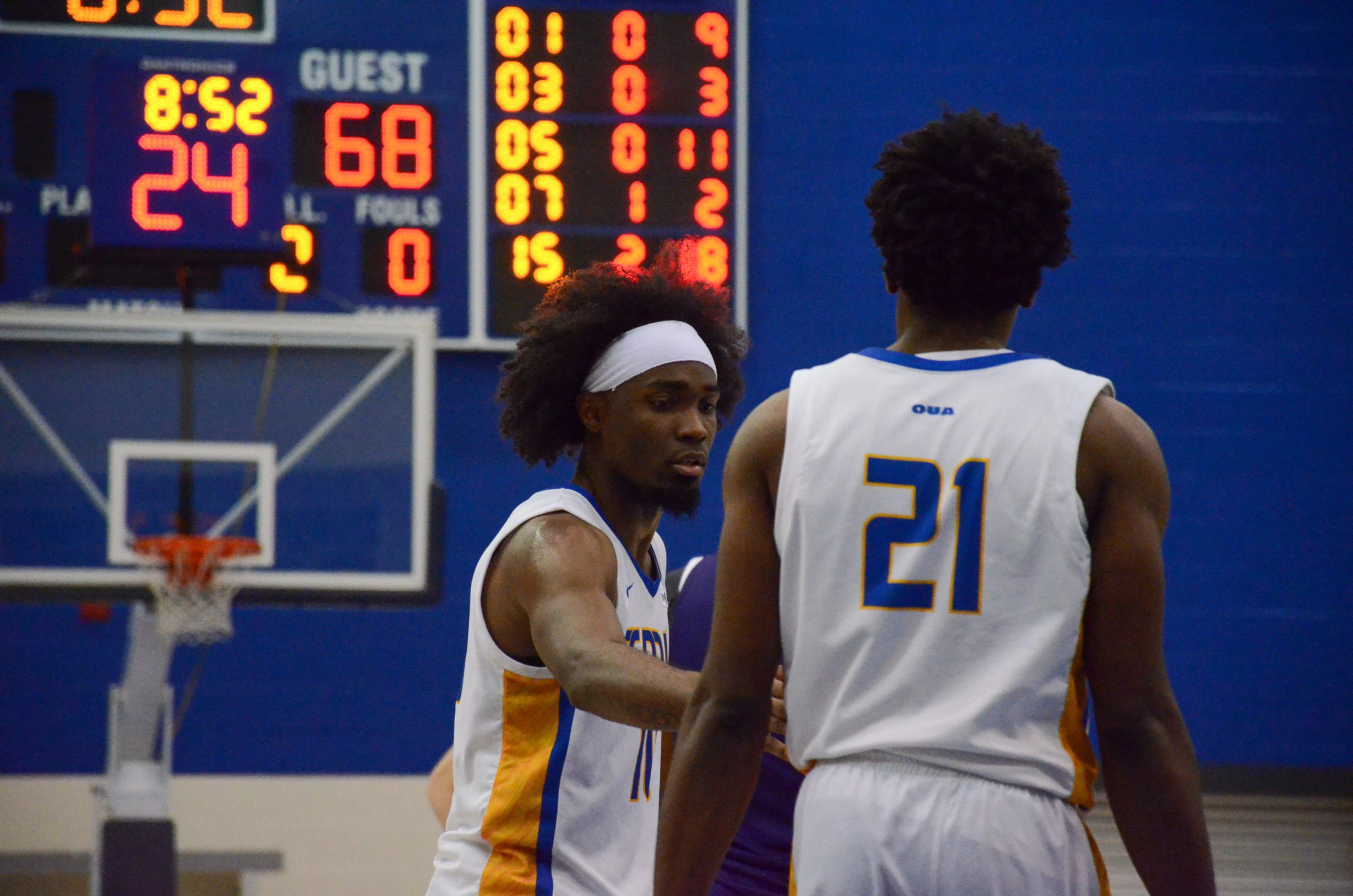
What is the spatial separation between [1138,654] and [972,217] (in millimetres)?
455

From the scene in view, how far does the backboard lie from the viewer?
181 inches

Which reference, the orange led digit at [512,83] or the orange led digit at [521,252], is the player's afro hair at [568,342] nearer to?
the orange led digit at [521,252]

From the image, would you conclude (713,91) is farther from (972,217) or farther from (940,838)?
Answer: (940,838)

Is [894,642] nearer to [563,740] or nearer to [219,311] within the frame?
[563,740]

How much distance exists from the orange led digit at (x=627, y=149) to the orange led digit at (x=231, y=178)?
3.88ft

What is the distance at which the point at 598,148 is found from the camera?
15.4 feet

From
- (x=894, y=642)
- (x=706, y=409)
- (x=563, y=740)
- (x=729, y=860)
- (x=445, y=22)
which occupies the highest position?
(x=445, y=22)

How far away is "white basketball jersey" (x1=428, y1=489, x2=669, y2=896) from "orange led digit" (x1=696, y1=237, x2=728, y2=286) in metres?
2.82

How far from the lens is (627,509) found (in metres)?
2.13

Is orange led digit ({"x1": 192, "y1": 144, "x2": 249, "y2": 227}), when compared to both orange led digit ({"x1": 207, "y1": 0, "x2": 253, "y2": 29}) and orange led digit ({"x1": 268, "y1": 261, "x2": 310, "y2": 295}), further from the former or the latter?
orange led digit ({"x1": 207, "y1": 0, "x2": 253, "y2": 29})

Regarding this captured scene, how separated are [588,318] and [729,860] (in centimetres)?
89

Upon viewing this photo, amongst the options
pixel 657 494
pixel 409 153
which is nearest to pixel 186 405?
pixel 409 153

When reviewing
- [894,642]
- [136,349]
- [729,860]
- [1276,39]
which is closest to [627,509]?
[729,860]

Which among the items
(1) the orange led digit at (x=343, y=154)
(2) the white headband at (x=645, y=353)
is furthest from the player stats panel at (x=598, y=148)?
(2) the white headband at (x=645, y=353)
